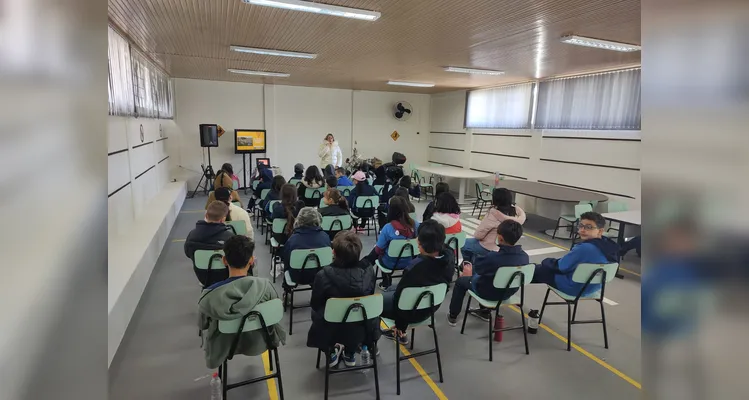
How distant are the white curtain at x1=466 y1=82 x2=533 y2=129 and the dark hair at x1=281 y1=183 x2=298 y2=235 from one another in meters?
5.84

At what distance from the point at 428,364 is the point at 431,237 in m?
0.97

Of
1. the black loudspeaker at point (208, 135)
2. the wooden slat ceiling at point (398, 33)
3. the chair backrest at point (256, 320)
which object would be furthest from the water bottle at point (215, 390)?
the black loudspeaker at point (208, 135)

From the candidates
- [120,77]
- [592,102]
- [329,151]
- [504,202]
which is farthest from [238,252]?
[329,151]

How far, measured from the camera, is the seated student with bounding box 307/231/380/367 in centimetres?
249

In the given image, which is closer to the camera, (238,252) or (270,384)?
(238,252)

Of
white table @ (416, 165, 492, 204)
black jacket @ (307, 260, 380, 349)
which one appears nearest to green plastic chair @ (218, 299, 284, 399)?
black jacket @ (307, 260, 380, 349)

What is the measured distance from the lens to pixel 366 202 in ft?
18.9

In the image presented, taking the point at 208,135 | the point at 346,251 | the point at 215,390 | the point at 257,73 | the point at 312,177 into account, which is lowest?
the point at 215,390

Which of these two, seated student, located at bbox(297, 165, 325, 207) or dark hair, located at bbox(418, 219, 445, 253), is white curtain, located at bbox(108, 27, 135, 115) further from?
dark hair, located at bbox(418, 219, 445, 253)

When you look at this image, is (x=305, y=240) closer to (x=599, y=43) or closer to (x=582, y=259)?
(x=582, y=259)

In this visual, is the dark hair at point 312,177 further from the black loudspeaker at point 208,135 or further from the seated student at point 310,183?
the black loudspeaker at point 208,135

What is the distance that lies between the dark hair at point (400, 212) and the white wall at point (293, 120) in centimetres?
713
